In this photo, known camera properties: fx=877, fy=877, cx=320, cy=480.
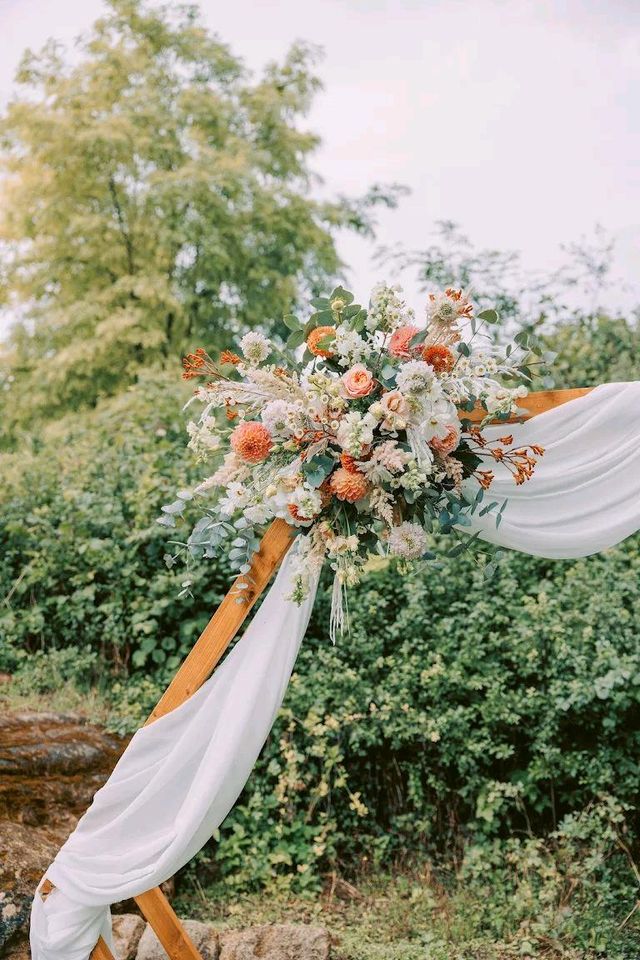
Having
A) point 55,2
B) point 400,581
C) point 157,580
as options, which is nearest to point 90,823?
point 157,580

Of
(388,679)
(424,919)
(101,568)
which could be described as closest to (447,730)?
(388,679)

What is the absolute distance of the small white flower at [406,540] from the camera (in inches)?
106

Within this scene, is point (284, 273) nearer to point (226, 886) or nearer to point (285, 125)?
point (285, 125)

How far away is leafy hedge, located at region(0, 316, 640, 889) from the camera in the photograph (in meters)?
4.65

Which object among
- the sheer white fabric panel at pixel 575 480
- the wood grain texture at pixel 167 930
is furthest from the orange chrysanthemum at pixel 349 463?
the wood grain texture at pixel 167 930

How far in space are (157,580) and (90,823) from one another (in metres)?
2.31

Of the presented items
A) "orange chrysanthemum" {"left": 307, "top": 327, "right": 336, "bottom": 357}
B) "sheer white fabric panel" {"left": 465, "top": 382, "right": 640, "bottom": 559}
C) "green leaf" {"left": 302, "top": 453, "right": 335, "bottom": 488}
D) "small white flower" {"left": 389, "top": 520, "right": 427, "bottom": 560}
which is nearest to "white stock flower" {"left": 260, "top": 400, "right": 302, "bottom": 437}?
"green leaf" {"left": 302, "top": 453, "right": 335, "bottom": 488}

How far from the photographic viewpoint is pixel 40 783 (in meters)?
4.30

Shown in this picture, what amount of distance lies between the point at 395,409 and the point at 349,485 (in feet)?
0.87

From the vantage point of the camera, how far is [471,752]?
190 inches

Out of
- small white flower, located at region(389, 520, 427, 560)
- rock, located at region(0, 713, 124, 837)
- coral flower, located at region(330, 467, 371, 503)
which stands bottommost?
rock, located at region(0, 713, 124, 837)

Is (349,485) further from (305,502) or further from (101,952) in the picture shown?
(101,952)

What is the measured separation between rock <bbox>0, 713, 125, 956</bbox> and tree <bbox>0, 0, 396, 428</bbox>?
6164 mm

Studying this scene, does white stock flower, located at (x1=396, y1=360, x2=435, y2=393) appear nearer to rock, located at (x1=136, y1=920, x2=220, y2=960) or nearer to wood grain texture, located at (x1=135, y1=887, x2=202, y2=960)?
wood grain texture, located at (x1=135, y1=887, x2=202, y2=960)
